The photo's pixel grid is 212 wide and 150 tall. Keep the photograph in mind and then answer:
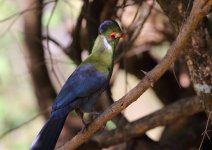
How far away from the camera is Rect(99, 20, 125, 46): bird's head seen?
2.55 meters

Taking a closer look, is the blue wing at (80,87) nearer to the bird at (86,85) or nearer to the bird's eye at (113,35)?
the bird at (86,85)

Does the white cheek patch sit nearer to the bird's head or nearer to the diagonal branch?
the bird's head

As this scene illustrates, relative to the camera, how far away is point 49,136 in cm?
240

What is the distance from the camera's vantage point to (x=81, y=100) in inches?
100.0

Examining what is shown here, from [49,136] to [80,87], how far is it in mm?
266

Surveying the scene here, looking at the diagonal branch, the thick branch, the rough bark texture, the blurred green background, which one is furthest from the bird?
the blurred green background

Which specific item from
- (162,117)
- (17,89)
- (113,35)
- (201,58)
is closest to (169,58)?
(113,35)

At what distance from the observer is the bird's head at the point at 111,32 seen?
2.55m

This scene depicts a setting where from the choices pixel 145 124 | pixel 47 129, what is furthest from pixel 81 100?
pixel 145 124

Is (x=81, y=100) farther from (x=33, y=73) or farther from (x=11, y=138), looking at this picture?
(x=11, y=138)

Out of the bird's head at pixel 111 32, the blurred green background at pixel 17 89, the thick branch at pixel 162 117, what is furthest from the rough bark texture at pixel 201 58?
the blurred green background at pixel 17 89

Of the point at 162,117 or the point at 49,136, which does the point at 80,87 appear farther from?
the point at 162,117

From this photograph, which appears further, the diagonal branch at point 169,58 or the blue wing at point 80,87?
the blue wing at point 80,87

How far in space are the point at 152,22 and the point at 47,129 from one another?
1988 mm
